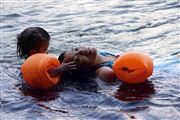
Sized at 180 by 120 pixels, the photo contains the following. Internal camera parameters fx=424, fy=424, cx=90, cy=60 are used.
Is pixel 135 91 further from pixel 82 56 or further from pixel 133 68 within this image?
pixel 82 56

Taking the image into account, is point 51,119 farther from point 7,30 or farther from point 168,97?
point 7,30

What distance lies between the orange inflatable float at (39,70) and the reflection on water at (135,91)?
0.98 m

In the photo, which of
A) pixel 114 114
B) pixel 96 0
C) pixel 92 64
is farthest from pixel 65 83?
pixel 96 0

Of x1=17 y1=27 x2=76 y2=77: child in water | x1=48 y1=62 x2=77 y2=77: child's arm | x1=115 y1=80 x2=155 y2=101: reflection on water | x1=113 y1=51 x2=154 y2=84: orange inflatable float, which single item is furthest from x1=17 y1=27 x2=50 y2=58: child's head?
x1=115 y1=80 x2=155 y2=101: reflection on water

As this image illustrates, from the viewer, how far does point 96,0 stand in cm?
1326

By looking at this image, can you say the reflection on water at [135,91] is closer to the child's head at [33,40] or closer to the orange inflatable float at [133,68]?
the orange inflatable float at [133,68]

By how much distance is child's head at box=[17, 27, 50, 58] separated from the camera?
6.19 m

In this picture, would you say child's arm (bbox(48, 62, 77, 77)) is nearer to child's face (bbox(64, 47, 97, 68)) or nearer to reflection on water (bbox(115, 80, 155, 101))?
child's face (bbox(64, 47, 97, 68))

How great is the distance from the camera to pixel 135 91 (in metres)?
5.74

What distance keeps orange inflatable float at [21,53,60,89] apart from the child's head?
0.37 metres

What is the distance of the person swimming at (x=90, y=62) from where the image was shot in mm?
6141

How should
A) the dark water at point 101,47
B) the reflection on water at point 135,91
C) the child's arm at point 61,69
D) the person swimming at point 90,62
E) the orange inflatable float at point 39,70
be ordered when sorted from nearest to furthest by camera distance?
the dark water at point 101,47
the reflection on water at point 135,91
the orange inflatable float at point 39,70
the child's arm at point 61,69
the person swimming at point 90,62

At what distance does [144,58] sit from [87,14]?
577 centimetres

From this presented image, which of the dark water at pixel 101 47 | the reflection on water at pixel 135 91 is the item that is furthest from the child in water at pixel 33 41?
the reflection on water at pixel 135 91
